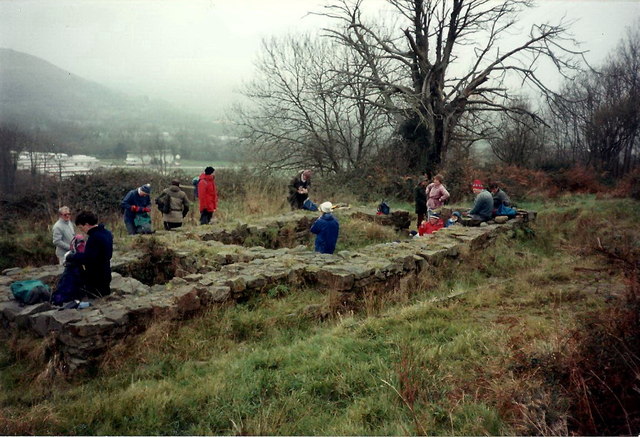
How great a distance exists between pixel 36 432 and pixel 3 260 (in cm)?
850

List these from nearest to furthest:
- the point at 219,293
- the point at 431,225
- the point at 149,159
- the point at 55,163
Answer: the point at 219,293
the point at 431,225
the point at 55,163
the point at 149,159

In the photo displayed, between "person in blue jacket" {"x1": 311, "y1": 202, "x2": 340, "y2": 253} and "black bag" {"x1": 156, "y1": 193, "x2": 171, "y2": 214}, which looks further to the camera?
"black bag" {"x1": 156, "y1": 193, "x2": 171, "y2": 214}

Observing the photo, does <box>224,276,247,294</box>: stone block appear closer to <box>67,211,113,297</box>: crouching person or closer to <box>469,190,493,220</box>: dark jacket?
<box>67,211,113,297</box>: crouching person

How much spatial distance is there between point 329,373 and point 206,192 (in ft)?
24.9

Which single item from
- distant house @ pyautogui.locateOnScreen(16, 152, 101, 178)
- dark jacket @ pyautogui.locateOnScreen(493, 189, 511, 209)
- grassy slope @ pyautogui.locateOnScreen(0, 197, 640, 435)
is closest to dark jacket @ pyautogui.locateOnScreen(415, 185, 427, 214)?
dark jacket @ pyautogui.locateOnScreen(493, 189, 511, 209)

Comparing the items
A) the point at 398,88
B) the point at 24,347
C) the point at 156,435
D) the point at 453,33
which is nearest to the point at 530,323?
the point at 156,435

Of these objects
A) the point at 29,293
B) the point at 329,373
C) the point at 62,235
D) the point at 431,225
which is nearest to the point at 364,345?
the point at 329,373

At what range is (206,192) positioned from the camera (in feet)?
34.3

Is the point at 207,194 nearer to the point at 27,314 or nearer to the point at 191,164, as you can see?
the point at 27,314

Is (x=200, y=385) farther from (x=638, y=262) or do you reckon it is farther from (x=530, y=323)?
(x=638, y=262)

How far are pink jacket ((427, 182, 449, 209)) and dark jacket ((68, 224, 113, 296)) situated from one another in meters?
8.06

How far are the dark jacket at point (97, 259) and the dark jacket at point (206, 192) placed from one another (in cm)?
504

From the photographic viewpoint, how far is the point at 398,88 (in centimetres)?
1789

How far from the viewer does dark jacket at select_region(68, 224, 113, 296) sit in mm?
5105
